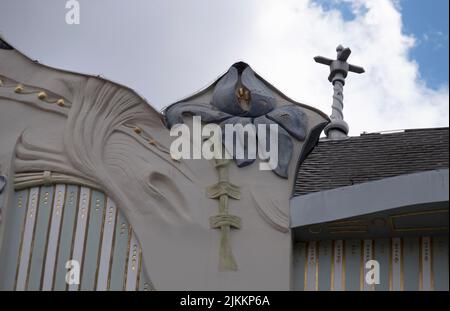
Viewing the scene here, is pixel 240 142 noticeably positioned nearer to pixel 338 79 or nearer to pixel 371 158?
pixel 371 158

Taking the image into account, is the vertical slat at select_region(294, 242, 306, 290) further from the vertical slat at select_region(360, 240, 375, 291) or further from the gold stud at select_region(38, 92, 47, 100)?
the gold stud at select_region(38, 92, 47, 100)

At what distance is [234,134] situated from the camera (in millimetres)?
13078

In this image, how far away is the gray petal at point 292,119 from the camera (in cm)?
1311

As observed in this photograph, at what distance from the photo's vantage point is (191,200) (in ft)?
41.9

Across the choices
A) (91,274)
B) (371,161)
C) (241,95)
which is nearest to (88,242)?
(91,274)

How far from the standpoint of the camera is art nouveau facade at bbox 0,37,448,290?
12320 mm

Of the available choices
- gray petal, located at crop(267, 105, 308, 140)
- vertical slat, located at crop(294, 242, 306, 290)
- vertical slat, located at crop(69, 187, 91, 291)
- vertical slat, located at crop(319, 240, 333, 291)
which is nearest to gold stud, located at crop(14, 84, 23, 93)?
vertical slat, located at crop(69, 187, 91, 291)

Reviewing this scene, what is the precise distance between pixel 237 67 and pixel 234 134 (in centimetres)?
92

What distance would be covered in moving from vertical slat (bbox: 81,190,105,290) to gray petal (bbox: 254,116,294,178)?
194 centimetres

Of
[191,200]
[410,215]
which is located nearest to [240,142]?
[191,200]

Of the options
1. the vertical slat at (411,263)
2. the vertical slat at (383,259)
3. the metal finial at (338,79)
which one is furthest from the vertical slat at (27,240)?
the metal finial at (338,79)

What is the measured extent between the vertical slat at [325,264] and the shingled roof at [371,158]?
2.14 feet

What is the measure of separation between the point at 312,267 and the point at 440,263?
55.5 inches

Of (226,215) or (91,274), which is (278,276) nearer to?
(226,215)
